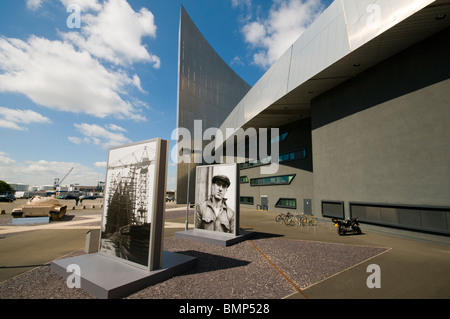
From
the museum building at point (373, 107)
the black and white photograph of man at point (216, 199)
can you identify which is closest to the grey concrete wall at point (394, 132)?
the museum building at point (373, 107)

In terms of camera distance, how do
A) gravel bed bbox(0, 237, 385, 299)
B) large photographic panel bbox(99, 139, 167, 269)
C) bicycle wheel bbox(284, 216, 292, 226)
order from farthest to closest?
bicycle wheel bbox(284, 216, 292, 226)
large photographic panel bbox(99, 139, 167, 269)
gravel bed bbox(0, 237, 385, 299)

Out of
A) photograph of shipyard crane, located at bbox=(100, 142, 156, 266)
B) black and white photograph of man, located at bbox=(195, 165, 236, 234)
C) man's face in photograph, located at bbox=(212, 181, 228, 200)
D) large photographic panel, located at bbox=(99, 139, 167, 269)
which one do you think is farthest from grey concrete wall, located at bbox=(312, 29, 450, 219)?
photograph of shipyard crane, located at bbox=(100, 142, 156, 266)

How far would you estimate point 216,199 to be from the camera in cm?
1320

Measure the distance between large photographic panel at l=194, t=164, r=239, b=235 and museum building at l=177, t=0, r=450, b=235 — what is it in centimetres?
1073

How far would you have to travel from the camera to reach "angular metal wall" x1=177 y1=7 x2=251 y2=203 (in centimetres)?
4912

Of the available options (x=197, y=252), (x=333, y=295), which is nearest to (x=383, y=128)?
(x=333, y=295)

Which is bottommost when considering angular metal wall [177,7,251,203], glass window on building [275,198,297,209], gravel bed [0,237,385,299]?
gravel bed [0,237,385,299]

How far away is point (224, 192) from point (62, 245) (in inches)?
368

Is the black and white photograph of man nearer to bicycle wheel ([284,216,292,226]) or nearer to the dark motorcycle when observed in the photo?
the dark motorcycle

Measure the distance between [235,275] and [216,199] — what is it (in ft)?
20.7

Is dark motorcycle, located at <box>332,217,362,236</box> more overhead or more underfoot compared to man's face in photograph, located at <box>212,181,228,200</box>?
more underfoot

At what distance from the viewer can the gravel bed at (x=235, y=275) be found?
5770 mm

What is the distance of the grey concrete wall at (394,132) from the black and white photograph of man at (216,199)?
10.9m
